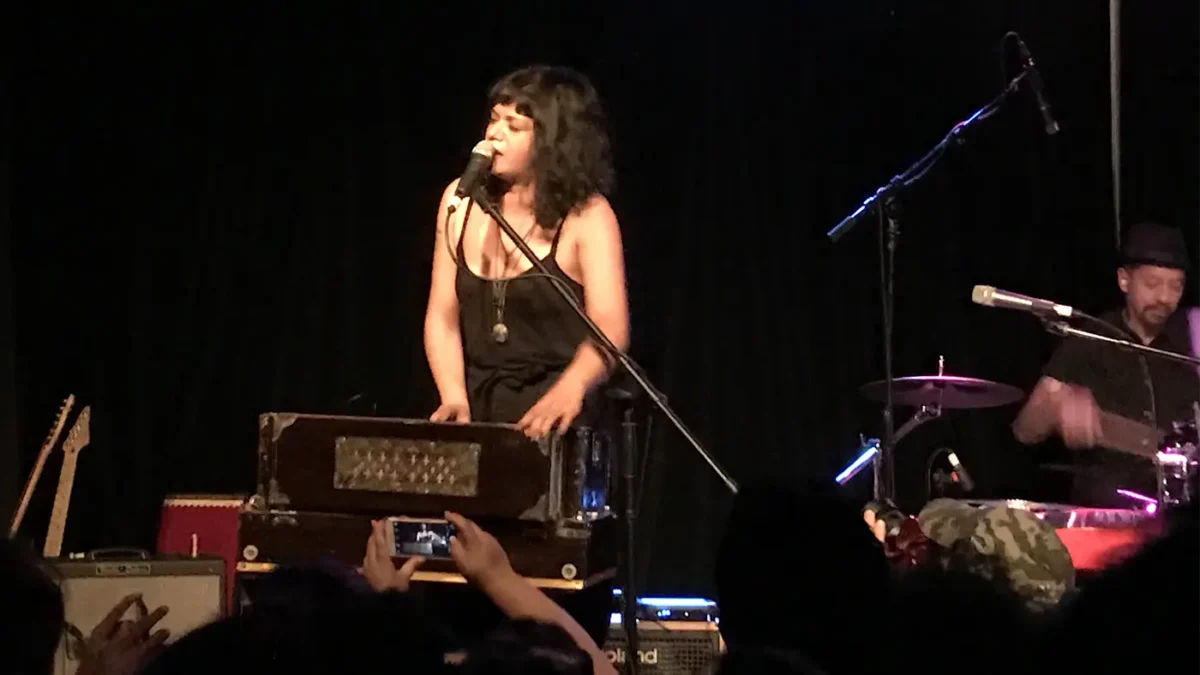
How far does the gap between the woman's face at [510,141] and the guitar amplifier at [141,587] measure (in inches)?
47.1

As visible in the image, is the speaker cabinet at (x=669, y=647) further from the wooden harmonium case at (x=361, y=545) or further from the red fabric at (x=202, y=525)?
the red fabric at (x=202, y=525)

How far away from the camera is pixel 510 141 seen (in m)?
3.40

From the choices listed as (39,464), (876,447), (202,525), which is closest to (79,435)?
(39,464)

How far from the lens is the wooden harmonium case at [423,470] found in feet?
9.64

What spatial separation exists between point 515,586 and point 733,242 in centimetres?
258

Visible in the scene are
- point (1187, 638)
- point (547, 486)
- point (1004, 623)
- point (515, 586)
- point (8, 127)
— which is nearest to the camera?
point (1187, 638)

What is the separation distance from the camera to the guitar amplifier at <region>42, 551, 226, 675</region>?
3180 millimetres

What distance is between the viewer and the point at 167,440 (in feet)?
15.7

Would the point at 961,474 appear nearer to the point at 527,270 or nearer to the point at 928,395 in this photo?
the point at 928,395

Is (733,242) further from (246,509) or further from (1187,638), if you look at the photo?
(1187,638)

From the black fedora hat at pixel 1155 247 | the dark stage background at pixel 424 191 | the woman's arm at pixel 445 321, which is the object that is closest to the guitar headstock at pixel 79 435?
the dark stage background at pixel 424 191

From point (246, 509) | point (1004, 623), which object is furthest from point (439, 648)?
point (246, 509)

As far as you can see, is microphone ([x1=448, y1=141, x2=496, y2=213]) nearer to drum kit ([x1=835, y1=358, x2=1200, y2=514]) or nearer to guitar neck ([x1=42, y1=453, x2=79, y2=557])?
drum kit ([x1=835, y1=358, x2=1200, y2=514])

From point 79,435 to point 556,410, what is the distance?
2290mm
